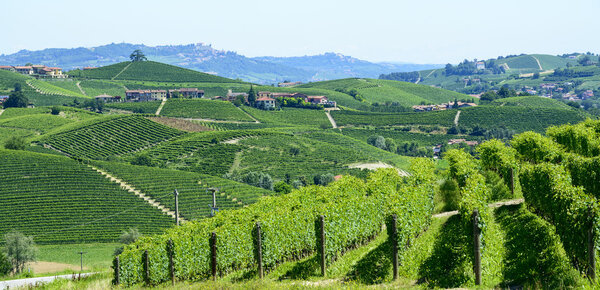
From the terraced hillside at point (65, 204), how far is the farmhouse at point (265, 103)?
79287 mm

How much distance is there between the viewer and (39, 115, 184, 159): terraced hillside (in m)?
92.8

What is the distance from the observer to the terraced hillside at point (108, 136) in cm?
9275

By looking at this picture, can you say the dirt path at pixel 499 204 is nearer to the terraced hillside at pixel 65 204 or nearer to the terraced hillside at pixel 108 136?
the terraced hillside at pixel 65 204

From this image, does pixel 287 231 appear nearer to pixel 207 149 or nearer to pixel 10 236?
pixel 10 236

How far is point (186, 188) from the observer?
66.6 m

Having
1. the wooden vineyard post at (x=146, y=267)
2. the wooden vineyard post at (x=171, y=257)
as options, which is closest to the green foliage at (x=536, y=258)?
the wooden vineyard post at (x=171, y=257)

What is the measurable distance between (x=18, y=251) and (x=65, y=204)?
1541cm

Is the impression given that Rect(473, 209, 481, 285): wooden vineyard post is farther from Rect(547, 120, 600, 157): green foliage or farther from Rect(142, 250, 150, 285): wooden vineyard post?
Rect(547, 120, 600, 157): green foliage

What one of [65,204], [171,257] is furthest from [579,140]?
[65,204]

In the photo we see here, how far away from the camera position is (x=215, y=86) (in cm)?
19088

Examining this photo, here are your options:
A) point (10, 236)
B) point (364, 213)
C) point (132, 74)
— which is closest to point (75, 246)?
point (10, 236)

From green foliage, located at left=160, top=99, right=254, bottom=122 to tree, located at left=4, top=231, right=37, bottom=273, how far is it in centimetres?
8266

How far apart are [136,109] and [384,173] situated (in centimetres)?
11655

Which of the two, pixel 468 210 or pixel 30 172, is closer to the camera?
pixel 468 210
